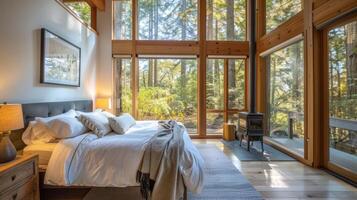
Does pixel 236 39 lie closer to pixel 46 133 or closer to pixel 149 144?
pixel 149 144

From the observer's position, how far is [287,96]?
5.15 m

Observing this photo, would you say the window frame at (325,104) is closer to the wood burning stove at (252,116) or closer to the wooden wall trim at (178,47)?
the wood burning stove at (252,116)

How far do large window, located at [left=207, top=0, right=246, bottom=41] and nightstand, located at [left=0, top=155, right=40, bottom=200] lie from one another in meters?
5.47

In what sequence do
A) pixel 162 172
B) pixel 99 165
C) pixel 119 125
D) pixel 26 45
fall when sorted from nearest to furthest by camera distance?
1. pixel 162 172
2. pixel 99 165
3. pixel 26 45
4. pixel 119 125

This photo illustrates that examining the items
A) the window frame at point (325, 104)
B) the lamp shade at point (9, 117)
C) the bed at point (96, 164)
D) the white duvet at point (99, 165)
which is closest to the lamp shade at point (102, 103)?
the bed at point (96, 164)

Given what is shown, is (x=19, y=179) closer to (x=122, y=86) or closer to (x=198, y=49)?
(x=122, y=86)

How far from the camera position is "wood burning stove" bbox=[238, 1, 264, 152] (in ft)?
17.1

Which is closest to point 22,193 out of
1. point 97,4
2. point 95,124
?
point 95,124

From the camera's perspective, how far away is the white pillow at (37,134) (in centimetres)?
283

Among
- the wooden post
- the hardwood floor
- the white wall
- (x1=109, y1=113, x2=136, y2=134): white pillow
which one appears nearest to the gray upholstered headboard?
the white wall

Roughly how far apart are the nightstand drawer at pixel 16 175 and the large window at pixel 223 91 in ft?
16.2

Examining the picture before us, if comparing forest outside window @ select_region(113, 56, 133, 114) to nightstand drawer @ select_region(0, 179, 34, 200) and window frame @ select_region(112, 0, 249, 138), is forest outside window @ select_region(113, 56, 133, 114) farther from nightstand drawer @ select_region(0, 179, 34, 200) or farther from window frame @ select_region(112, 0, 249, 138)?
nightstand drawer @ select_region(0, 179, 34, 200)

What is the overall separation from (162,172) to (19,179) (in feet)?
4.22

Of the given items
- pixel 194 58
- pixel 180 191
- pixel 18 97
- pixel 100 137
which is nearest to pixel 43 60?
pixel 18 97
